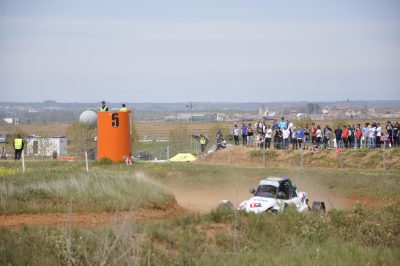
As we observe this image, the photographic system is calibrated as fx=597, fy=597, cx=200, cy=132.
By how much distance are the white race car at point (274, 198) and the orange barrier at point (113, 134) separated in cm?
1336

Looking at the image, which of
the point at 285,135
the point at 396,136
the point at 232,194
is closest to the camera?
the point at 232,194

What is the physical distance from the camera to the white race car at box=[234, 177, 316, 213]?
863 inches

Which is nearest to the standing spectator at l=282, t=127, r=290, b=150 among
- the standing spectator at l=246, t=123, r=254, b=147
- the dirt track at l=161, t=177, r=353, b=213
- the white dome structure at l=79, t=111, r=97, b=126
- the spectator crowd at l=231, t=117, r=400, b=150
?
the spectator crowd at l=231, t=117, r=400, b=150

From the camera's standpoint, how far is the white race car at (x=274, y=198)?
2192cm

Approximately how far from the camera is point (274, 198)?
2275 cm

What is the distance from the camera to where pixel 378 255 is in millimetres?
15164

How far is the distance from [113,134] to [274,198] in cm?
1456

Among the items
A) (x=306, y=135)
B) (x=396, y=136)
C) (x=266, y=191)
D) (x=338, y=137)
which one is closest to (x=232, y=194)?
(x=266, y=191)

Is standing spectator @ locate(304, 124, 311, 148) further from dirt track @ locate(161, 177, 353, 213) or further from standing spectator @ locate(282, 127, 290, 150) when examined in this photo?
dirt track @ locate(161, 177, 353, 213)

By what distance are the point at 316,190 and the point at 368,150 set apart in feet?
39.5

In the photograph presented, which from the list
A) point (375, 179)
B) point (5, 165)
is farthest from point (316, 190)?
point (5, 165)

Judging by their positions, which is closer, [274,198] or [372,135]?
[274,198]

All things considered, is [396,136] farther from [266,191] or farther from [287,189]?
[266,191]

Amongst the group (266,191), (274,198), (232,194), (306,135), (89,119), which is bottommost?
(232,194)
